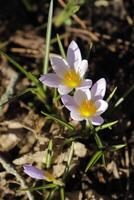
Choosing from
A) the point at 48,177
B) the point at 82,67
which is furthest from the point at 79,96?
the point at 48,177

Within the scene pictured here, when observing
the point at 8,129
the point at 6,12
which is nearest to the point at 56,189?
the point at 8,129

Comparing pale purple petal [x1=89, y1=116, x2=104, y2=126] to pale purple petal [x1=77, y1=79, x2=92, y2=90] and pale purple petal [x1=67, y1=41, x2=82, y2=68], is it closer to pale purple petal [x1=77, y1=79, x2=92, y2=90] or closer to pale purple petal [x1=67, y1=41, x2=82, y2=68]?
pale purple petal [x1=77, y1=79, x2=92, y2=90]

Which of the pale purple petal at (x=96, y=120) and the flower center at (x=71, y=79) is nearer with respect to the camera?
the pale purple petal at (x=96, y=120)

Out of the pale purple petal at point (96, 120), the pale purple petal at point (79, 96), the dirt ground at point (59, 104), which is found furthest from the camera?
the dirt ground at point (59, 104)

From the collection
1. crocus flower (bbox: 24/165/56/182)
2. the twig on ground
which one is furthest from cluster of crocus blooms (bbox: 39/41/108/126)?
the twig on ground

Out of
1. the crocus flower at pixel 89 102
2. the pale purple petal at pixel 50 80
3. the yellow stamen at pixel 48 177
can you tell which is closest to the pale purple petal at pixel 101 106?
the crocus flower at pixel 89 102

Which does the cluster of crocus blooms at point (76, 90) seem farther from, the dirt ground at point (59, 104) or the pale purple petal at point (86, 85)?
the dirt ground at point (59, 104)
